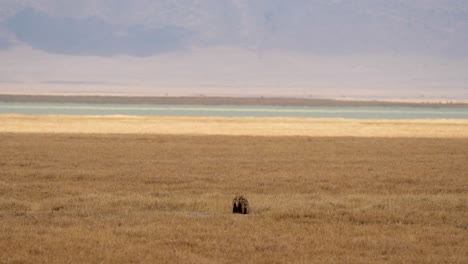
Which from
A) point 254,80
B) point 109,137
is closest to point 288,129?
point 109,137

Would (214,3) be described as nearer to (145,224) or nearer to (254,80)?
(254,80)

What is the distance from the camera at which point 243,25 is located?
526 ft

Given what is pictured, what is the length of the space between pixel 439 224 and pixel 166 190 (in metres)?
6.02

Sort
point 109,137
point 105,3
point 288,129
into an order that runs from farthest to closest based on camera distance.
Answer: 1. point 105,3
2. point 288,129
3. point 109,137

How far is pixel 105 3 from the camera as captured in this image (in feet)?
557

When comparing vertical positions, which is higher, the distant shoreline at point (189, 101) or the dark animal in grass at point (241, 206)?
the distant shoreline at point (189, 101)

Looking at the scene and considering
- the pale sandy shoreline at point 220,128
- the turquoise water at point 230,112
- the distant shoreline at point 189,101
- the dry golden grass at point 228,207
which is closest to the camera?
the dry golden grass at point 228,207

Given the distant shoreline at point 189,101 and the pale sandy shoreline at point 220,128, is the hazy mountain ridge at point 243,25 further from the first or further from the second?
the pale sandy shoreline at point 220,128

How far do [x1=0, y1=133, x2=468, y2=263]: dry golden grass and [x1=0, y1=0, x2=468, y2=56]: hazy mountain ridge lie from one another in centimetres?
12747

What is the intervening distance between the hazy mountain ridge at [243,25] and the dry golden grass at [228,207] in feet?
418

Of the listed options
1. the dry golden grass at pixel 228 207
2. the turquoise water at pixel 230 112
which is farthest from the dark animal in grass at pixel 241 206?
the turquoise water at pixel 230 112

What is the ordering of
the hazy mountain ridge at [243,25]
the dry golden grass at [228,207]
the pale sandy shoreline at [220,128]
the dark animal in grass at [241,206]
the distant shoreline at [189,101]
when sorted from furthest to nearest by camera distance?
the hazy mountain ridge at [243,25]
the distant shoreline at [189,101]
the pale sandy shoreline at [220,128]
the dark animal in grass at [241,206]
the dry golden grass at [228,207]

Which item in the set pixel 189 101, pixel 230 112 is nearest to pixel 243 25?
pixel 189 101

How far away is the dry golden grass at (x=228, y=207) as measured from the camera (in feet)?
42.5
